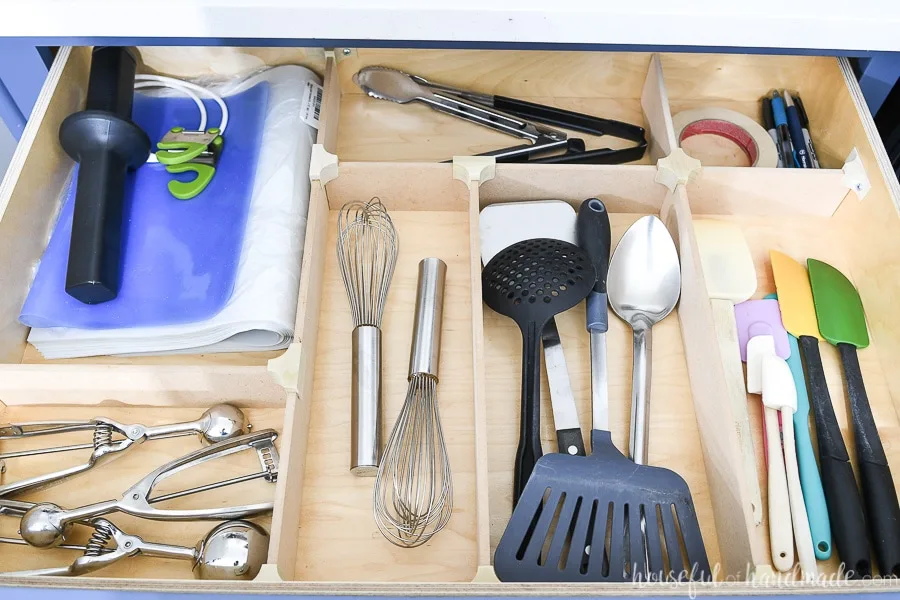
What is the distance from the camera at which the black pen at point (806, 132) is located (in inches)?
38.6

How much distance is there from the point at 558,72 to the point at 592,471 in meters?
0.58

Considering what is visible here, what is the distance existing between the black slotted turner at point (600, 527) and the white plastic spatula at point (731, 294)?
88mm

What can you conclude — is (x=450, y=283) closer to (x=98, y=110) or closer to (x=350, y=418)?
Answer: (x=350, y=418)

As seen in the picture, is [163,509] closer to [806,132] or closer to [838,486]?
[838,486]

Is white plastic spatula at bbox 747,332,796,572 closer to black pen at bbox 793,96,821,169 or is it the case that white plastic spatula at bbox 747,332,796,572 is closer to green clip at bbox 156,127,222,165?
black pen at bbox 793,96,821,169

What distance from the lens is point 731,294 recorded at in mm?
858

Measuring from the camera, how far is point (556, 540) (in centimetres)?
67

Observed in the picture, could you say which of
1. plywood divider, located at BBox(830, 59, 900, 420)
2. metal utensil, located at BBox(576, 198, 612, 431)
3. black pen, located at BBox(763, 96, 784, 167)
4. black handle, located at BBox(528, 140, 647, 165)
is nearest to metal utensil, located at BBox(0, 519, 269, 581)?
metal utensil, located at BBox(576, 198, 612, 431)

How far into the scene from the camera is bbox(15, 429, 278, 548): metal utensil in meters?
0.71

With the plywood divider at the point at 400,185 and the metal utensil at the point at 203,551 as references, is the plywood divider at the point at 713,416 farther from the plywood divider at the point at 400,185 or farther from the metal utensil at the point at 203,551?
the metal utensil at the point at 203,551

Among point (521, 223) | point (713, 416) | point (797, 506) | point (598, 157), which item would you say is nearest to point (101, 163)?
point (521, 223)

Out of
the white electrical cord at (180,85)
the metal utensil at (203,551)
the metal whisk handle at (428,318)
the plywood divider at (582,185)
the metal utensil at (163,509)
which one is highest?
the white electrical cord at (180,85)

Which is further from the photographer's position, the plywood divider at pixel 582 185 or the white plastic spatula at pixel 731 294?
the plywood divider at pixel 582 185

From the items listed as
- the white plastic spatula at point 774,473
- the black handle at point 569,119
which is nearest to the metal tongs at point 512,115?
the black handle at point 569,119
